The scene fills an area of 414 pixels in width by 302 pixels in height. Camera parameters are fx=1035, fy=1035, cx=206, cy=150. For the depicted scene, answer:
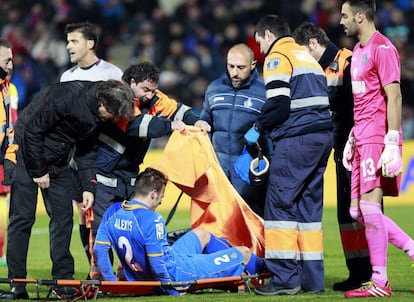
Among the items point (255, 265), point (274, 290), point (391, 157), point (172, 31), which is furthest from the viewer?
point (172, 31)

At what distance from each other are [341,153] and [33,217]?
9.04 ft

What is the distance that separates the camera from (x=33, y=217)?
8.98 metres

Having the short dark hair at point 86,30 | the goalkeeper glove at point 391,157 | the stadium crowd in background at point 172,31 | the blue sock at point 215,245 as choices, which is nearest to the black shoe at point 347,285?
the blue sock at point 215,245

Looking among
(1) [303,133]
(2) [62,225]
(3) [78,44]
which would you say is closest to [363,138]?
(1) [303,133]

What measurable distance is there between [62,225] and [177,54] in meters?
13.0

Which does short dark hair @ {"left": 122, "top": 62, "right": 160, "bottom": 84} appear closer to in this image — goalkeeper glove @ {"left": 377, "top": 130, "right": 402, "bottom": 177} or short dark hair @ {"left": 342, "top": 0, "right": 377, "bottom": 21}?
short dark hair @ {"left": 342, "top": 0, "right": 377, "bottom": 21}

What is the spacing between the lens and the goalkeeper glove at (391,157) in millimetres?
7938

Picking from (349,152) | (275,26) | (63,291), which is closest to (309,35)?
(275,26)

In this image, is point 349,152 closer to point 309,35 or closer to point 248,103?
point 309,35

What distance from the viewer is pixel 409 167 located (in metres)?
17.8

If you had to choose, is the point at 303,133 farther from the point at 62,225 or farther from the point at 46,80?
the point at 46,80

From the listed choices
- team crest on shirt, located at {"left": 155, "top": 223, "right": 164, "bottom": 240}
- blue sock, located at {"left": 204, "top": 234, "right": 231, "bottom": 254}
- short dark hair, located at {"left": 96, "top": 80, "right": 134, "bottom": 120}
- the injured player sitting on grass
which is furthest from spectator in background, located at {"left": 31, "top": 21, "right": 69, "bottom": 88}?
team crest on shirt, located at {"left": 155, "top": 223, "right": 164, "bottom": 240}

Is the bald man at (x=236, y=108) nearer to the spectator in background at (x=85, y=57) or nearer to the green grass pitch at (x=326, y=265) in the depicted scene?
the spectator in background at (x=85, y=57)

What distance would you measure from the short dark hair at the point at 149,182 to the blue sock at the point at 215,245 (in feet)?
3.09
